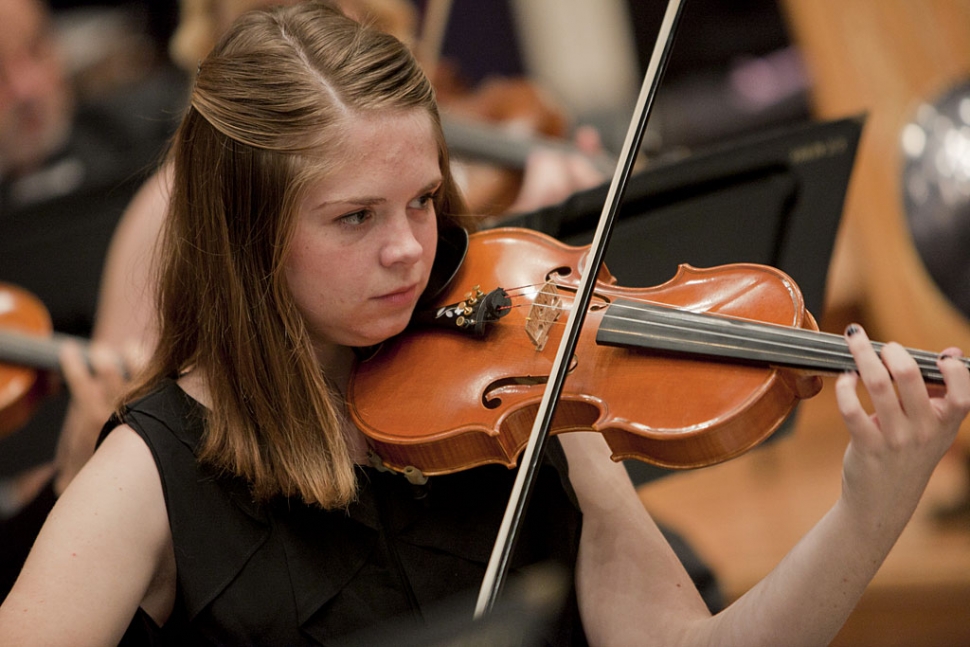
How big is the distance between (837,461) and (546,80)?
1949mm

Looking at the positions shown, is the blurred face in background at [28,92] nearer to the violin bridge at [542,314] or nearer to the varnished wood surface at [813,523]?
the varnished wood surface at [813,523]

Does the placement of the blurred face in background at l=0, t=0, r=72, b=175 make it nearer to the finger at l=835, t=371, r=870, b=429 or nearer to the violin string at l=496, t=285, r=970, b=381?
the violin string at l=496, t=285, r=970, b=381

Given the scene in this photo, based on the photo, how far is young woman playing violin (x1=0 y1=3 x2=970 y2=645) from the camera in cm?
88

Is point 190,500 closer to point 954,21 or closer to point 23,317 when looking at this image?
point 23,317

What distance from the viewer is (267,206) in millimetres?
928

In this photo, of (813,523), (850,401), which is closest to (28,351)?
(850,401)

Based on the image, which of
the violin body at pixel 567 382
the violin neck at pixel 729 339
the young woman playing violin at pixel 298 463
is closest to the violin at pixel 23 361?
the young woman playing violin at pixel 298 463

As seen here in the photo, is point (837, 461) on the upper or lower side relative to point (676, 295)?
lower

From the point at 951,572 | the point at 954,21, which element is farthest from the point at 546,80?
the point at 951,572

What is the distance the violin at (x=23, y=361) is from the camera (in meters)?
1.61

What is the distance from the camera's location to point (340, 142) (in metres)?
0.90

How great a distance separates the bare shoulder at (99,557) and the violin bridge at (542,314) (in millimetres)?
378

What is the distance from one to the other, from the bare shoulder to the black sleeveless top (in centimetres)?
2

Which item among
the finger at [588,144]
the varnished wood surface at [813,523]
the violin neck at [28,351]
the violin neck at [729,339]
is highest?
the violin neck at [729,339]
